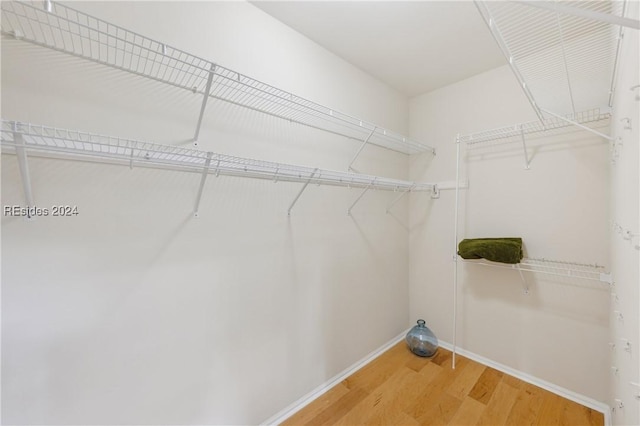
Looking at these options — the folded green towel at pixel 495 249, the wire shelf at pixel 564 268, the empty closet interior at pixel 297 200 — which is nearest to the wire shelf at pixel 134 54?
the empty closet interior at pixel 297 200

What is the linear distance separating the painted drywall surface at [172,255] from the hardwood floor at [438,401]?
19cm

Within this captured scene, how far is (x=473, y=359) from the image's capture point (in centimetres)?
217

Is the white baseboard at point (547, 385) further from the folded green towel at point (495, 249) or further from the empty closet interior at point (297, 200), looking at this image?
the folded green towel at point (495, 249)

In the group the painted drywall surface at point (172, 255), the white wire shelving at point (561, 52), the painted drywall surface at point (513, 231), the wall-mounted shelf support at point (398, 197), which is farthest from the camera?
the wall-mounted shelf support at point (398, 197)

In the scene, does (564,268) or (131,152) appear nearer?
(131,152)

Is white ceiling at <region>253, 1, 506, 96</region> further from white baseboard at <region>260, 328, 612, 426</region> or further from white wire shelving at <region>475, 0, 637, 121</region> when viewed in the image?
white baseboard at <region>260, 328, 612, 426</region>

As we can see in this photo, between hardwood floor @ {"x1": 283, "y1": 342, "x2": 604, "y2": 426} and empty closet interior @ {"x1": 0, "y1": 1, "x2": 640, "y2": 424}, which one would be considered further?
hardwood floor @ {"x1": 283, "y1": 342, "x2": 604, "y2": 426}

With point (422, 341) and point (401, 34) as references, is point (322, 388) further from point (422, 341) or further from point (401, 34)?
point (401, 34)

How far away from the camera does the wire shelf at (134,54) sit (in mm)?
846

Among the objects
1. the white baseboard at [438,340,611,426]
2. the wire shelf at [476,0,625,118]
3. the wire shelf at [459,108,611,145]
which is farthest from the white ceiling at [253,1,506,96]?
the white baseboard at [438,340,611,426]

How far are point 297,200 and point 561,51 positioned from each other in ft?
5.82

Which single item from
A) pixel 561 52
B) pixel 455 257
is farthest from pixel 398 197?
pixel 561 52

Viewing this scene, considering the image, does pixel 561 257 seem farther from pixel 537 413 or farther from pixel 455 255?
pixel 537 413

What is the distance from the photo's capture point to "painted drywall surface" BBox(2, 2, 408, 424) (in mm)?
895
